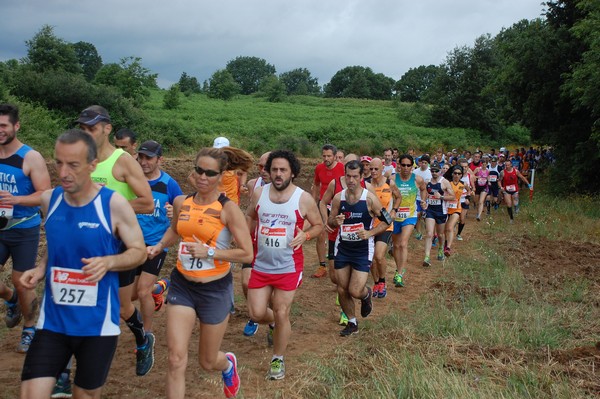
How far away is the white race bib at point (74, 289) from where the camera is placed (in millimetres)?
3469

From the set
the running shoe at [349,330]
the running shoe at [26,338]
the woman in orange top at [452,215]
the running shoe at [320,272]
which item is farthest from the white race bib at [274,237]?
the woman in orange top at [452,215]

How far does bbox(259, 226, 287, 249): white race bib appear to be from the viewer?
18.9 ft

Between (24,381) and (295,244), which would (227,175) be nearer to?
(295,244)

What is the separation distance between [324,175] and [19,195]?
19.0 ft

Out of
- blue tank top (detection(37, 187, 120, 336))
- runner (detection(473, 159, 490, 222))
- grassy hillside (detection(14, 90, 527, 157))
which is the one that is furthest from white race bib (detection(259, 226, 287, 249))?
grassy hillside (detection(14, 90, 527, 157))

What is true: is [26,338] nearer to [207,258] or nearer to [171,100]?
[207,258]

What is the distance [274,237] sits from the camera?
5.76 meters

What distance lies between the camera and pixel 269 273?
5.77 meters

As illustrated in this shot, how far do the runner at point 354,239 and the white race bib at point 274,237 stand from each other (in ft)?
4.87

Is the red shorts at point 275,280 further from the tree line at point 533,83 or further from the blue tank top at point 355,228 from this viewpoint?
the tree line at point 533,83

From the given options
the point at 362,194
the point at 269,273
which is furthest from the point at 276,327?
the point at 362,194

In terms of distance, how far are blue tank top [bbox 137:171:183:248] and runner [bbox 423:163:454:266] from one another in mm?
6821

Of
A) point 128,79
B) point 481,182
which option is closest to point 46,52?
point 128,79

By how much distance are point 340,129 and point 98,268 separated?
38.3 meters
